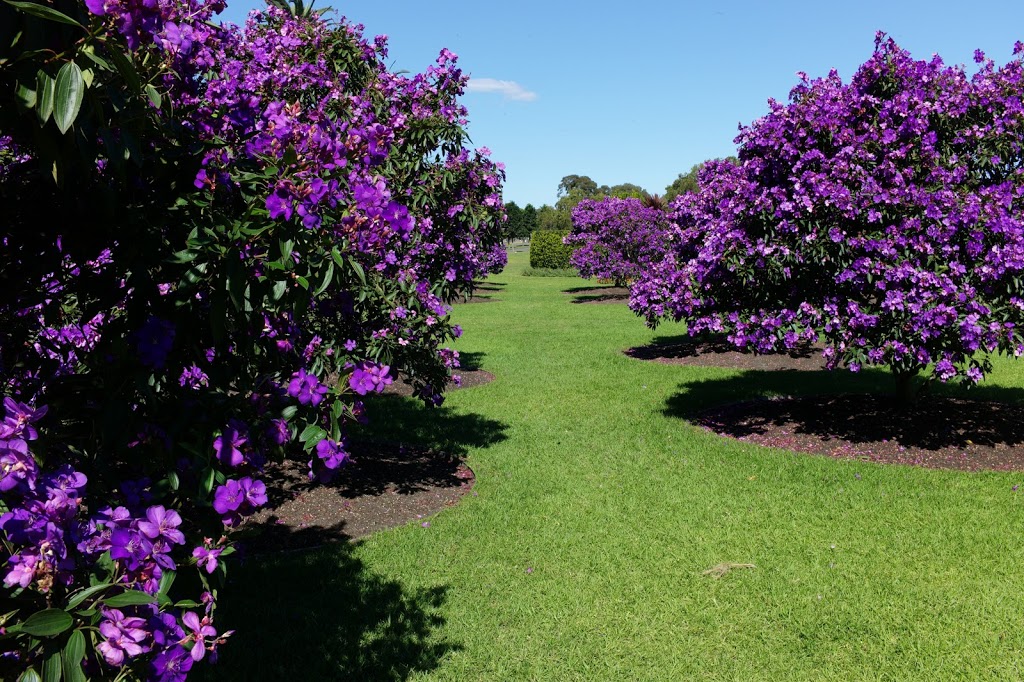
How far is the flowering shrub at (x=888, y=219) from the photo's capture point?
748 centimetres

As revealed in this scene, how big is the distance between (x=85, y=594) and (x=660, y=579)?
4.53 metres

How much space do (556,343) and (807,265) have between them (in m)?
9.82

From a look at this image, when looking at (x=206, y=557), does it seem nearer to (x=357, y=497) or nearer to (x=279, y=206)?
(x=279, y=206)

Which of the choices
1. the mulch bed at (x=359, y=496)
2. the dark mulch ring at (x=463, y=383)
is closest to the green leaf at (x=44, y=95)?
the mulch bed at (x=359, y=496)

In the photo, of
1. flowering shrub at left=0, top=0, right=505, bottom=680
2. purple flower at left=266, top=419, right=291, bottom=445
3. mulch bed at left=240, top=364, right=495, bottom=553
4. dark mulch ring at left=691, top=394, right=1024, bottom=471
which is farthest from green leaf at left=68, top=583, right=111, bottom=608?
dark mulch ring at left=691, top=394, right=1024, bottom=471

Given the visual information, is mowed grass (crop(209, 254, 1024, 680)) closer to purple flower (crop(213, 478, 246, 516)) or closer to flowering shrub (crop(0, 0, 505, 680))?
flowering shrub (crop(0, 0, 505, 680))

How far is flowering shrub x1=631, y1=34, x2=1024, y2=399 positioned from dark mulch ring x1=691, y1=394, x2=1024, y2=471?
1071mm

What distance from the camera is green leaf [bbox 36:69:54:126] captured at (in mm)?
1769

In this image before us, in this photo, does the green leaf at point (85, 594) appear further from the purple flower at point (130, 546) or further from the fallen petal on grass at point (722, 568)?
the fallen petal on grass at point (722, 568)

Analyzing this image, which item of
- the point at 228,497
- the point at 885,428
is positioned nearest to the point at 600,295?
the point at 885,428

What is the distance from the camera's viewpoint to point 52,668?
1.71 meters

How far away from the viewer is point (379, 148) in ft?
10.6

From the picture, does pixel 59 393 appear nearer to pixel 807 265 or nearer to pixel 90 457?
pixel 90 457

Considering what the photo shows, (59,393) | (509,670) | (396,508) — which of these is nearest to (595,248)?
(396,508)
